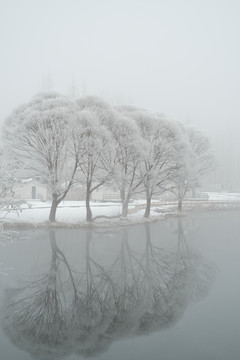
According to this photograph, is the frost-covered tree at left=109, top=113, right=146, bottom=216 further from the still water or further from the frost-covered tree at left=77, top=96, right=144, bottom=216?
the still water

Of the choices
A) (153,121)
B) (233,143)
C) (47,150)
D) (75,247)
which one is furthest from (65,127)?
(233,143)

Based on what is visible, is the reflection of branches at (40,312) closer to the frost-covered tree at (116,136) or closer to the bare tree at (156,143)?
the frost-covered tree at (116,136)

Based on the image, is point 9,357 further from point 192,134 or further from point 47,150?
point 192,134

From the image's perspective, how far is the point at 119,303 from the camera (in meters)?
10.1

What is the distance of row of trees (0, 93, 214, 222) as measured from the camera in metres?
28.5

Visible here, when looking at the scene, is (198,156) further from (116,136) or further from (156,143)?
(116,136)

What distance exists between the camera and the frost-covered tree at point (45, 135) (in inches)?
1118

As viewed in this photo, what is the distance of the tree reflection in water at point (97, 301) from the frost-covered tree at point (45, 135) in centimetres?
1499

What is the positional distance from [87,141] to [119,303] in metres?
20.5

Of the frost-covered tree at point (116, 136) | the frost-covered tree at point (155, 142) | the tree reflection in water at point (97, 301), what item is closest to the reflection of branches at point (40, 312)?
the tree reflection in water at point (97, 301)

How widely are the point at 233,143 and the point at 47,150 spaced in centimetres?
11341

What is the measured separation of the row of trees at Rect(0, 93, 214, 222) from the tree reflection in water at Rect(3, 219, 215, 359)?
15.0 meters

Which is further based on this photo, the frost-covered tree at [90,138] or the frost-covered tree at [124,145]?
the frost-covered tree at [124,145]

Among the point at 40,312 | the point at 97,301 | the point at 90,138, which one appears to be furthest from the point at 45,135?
the point at 40,312
